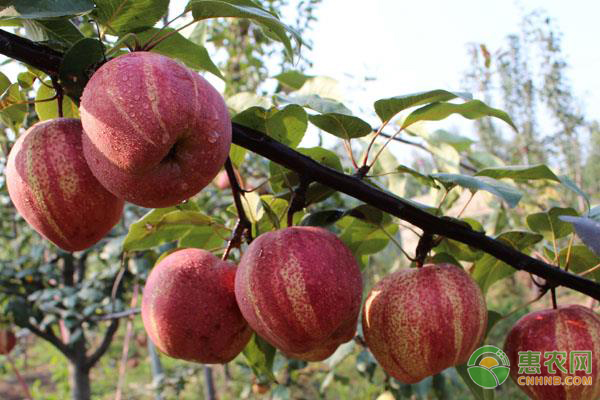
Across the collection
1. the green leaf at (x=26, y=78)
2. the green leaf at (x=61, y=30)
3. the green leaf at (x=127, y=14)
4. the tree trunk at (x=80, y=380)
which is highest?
the green leaf at (x=127, y=14)

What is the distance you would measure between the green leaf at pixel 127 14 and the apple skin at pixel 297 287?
0.33m

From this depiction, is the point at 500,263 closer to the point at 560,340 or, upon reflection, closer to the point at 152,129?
the point at 560,340

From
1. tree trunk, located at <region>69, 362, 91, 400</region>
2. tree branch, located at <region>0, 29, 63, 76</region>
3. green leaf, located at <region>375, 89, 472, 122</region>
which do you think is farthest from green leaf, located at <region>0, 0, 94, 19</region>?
tree trunk, located at <region>69, 362, 91, 400</region>

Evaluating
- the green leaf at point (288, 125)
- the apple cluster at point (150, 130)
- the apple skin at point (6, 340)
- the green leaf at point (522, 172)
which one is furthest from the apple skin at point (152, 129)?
the apple skin at point (6, 340)

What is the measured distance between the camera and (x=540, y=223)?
1.04m

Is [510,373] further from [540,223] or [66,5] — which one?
[66,5]

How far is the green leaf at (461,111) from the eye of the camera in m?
0.83

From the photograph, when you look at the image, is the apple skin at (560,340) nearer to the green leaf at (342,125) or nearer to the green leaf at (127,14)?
the green leaf at (342,125)

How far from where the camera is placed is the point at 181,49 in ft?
2.63

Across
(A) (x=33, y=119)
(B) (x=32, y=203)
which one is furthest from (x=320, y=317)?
(A) (x=33, y=119)

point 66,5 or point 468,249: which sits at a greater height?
point 66,5

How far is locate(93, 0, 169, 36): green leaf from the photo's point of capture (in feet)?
2.30

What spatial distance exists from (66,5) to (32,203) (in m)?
0.24

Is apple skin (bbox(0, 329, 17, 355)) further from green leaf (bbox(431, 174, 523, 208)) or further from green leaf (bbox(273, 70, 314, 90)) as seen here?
green leaf (bbox(431, 174, 523, 208))
